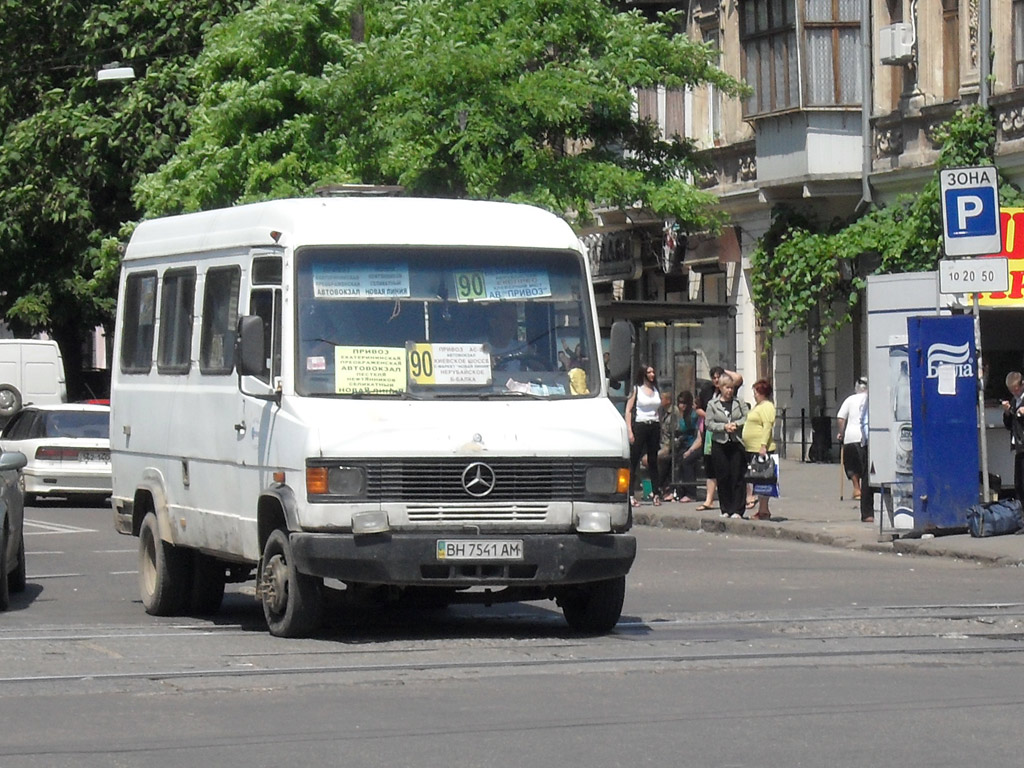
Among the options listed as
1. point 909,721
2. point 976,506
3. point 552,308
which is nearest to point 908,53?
point 976,506

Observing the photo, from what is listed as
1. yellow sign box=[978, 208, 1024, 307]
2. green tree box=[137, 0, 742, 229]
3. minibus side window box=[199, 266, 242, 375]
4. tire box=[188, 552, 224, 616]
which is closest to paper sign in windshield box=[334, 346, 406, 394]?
minibus side window box=[199, 266, 242, 375]

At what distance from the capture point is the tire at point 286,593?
1208 centimetres

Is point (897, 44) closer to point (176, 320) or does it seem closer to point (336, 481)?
point (176, 320)

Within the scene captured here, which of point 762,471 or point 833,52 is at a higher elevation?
point 833,52

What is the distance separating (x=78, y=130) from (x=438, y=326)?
31483 millimetres

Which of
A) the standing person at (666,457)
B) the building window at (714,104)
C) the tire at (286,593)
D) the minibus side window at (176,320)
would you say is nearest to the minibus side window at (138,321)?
the minibus side window at (176,320)

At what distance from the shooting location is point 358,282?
40.9 feet

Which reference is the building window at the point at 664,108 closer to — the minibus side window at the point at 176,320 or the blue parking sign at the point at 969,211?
the blue parking sign at the point at 969,211

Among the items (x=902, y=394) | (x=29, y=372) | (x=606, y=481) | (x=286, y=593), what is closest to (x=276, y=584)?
(x=286, y=593)

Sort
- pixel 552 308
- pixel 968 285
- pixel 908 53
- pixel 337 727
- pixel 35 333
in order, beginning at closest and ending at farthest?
pixel 337 727, pixel 552 308, pixel 968 285, pixel 908 53, pixel 35 333

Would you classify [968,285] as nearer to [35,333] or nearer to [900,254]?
[900,254]

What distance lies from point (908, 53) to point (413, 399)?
73.1 ft

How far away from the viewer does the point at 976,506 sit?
20.0m

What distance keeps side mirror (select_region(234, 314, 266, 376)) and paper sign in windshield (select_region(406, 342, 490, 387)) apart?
2.73 feet
